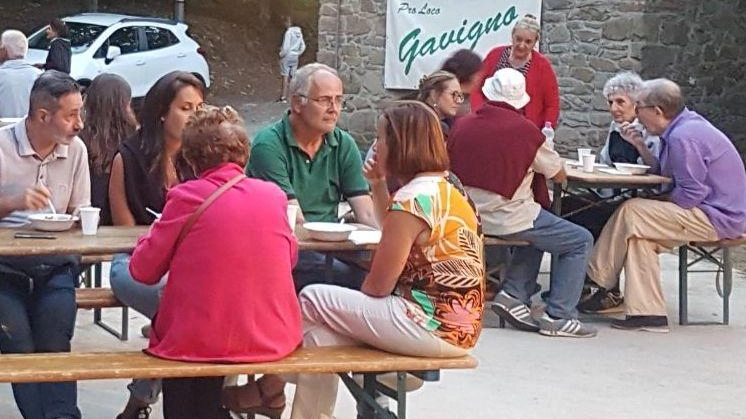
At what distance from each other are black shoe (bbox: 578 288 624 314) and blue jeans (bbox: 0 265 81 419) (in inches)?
142

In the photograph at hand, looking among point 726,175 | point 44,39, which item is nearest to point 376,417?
point 726,175

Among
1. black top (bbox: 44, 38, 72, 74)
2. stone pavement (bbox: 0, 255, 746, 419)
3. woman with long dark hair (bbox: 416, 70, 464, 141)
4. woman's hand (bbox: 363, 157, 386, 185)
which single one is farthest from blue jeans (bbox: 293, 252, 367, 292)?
black top (bbox: 44, 38, 72, 74)

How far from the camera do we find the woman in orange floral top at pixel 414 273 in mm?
4062

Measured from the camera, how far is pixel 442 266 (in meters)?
4.09

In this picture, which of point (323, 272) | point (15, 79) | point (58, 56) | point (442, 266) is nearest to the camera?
point (442, 266)

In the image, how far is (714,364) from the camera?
6199 mm

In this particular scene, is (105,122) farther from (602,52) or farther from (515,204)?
(602,52)

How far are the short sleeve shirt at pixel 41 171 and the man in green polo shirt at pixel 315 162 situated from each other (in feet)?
2.60

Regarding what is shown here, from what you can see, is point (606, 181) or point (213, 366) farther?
point (606, 181)

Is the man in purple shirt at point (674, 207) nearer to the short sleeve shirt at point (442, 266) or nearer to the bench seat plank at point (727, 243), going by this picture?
the bench seat plank at point (727, 243)

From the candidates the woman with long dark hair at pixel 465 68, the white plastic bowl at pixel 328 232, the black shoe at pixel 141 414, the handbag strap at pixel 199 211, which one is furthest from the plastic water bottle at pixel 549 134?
the handbag strap at pixel 199 211

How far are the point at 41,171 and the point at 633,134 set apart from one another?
3802 mm

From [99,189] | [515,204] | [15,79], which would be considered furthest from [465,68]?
[15,79]

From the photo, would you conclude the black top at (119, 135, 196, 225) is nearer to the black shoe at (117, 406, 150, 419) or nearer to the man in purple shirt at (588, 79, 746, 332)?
the black shoe at (117, 406, 150, 419)
